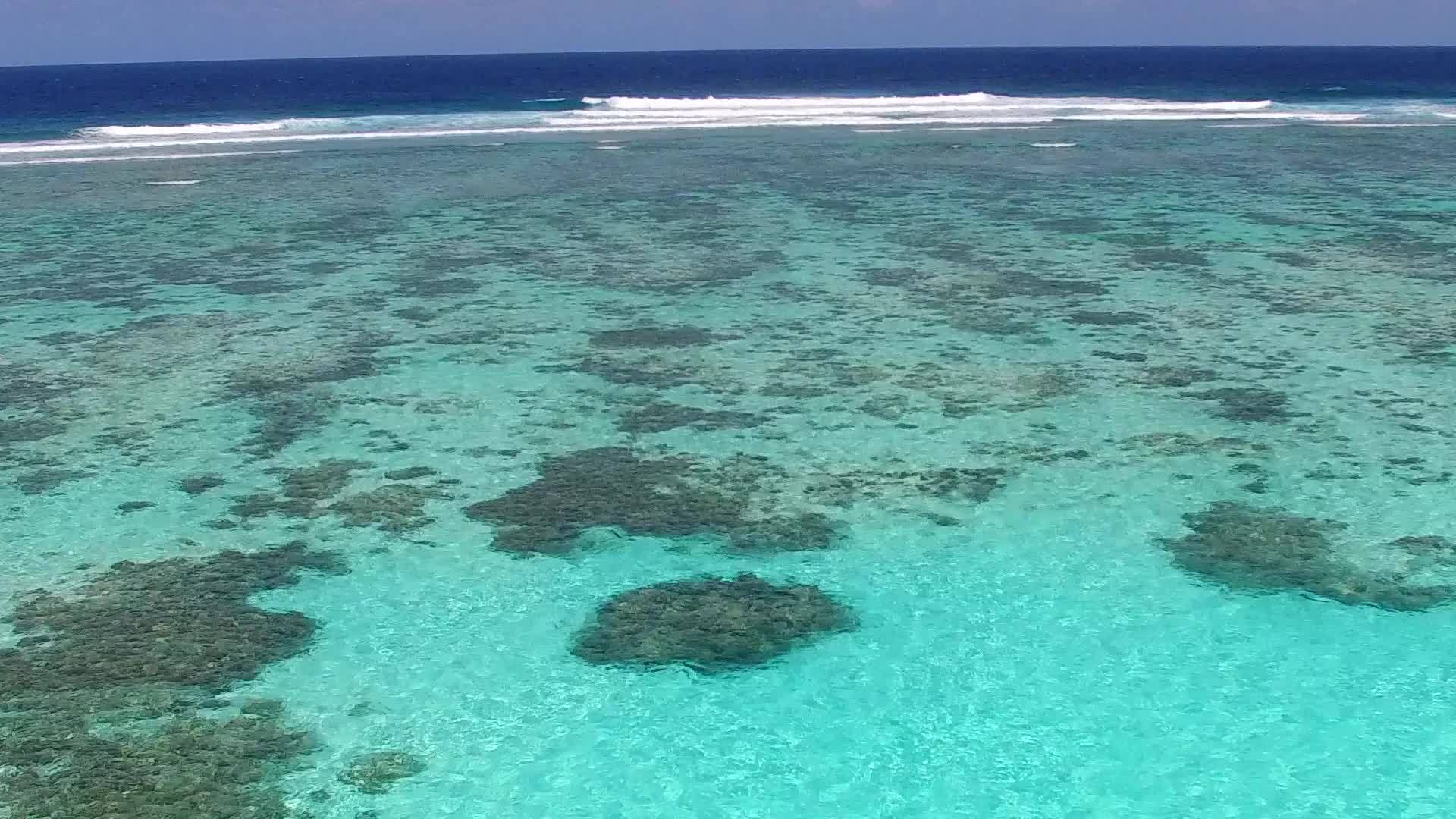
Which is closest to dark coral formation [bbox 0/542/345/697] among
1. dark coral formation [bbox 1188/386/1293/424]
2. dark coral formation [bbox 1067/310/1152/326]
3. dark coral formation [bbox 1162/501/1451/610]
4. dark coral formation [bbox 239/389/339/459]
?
dark coral formation [bbox 239/389/339/459]

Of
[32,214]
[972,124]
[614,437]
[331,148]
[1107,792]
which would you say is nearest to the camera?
[1107,792]

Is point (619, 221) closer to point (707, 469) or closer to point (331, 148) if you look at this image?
point (707, 469)

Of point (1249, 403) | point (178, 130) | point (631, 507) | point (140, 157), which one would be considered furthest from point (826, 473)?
point (178, 130)

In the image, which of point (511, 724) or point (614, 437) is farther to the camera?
point (614, 437)

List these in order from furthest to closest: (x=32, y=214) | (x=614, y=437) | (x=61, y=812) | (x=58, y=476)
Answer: (x=32, y=214)
(x=614, y=437)
(x=58, y=476)
(x=61, y=812)

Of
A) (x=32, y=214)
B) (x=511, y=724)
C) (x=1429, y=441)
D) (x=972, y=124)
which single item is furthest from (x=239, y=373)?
(x=972, y=124)
